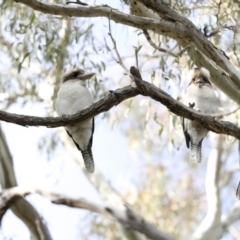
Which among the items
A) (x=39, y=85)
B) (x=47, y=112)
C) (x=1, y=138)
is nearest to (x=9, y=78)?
(x=39, y=85)

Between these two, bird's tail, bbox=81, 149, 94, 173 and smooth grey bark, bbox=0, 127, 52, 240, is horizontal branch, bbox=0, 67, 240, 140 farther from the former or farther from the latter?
bird's tail, bbox=81, 149, 94, 173

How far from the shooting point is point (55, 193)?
258 centimetres

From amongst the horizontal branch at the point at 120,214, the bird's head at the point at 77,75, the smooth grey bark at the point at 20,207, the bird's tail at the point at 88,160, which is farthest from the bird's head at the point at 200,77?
the horizontal branch at the point at 120,214

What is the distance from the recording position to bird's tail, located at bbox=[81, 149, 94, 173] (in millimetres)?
3928

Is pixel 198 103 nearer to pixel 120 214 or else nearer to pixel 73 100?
pixel 73 100

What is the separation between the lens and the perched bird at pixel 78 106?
12.6 feet

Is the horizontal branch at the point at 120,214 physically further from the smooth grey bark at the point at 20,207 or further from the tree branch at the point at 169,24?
the tree branch at the point at 169,24

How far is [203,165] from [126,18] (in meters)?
5.74

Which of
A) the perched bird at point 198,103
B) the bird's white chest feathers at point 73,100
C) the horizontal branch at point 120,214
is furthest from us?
the perched bird at point 198,103

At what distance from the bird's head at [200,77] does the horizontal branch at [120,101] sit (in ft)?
3.15

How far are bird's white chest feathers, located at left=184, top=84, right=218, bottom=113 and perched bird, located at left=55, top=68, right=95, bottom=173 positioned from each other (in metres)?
0.68

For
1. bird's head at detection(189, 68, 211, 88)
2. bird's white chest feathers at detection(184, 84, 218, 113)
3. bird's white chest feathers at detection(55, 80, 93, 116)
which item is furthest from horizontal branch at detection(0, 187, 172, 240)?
bird's head at detection(189, 68, 211, 88)

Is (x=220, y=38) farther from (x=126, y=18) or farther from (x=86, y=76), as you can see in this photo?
(x=126, y=18)

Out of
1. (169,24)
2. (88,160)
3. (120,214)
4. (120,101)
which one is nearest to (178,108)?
(120,101)
